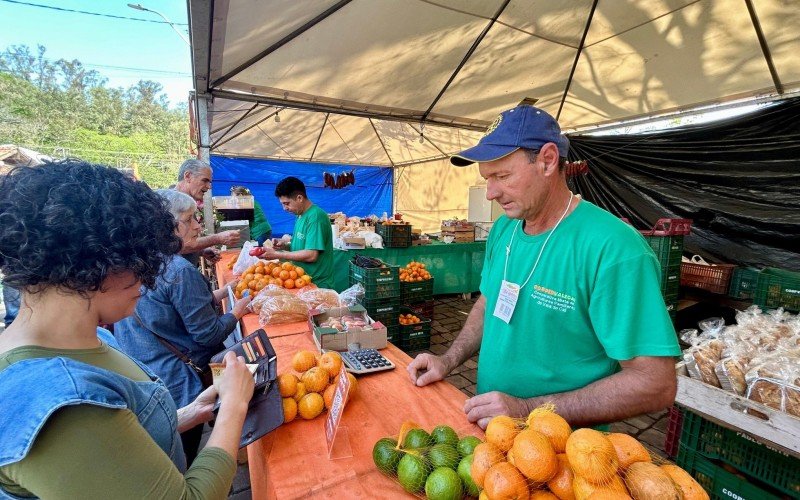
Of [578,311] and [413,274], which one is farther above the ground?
[578,311]

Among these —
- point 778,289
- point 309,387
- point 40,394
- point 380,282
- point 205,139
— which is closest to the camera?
point 40,394

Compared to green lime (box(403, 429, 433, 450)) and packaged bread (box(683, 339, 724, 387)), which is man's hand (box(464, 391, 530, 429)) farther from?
packaged bread (box(683, 339, 724, 387))

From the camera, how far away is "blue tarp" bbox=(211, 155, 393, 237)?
11.4 metres

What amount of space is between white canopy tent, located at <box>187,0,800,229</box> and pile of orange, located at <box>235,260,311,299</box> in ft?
7.48

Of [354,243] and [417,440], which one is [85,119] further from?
[417,440]

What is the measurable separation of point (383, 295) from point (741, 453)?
3.78 metres

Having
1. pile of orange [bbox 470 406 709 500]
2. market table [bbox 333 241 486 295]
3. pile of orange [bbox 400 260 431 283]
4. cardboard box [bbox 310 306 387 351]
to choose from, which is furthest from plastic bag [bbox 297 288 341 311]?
market table [bbox 333 241 486 295]

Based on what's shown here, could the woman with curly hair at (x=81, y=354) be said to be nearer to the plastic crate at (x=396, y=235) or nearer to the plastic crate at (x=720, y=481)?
the plastic crate at (x=720, y=481)

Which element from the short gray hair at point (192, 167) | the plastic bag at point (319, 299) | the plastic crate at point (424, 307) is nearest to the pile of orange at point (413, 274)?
the plastic crate at point (424, 307)

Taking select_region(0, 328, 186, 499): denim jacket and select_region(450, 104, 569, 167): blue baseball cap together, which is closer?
select_region(0, 328, 186, 499): denim jacket

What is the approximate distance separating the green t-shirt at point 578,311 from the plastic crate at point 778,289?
526 cm

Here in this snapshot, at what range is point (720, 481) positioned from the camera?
7.42 feet

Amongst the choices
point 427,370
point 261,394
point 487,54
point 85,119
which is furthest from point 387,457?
point 85,119

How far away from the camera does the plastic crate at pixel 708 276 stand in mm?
5441
